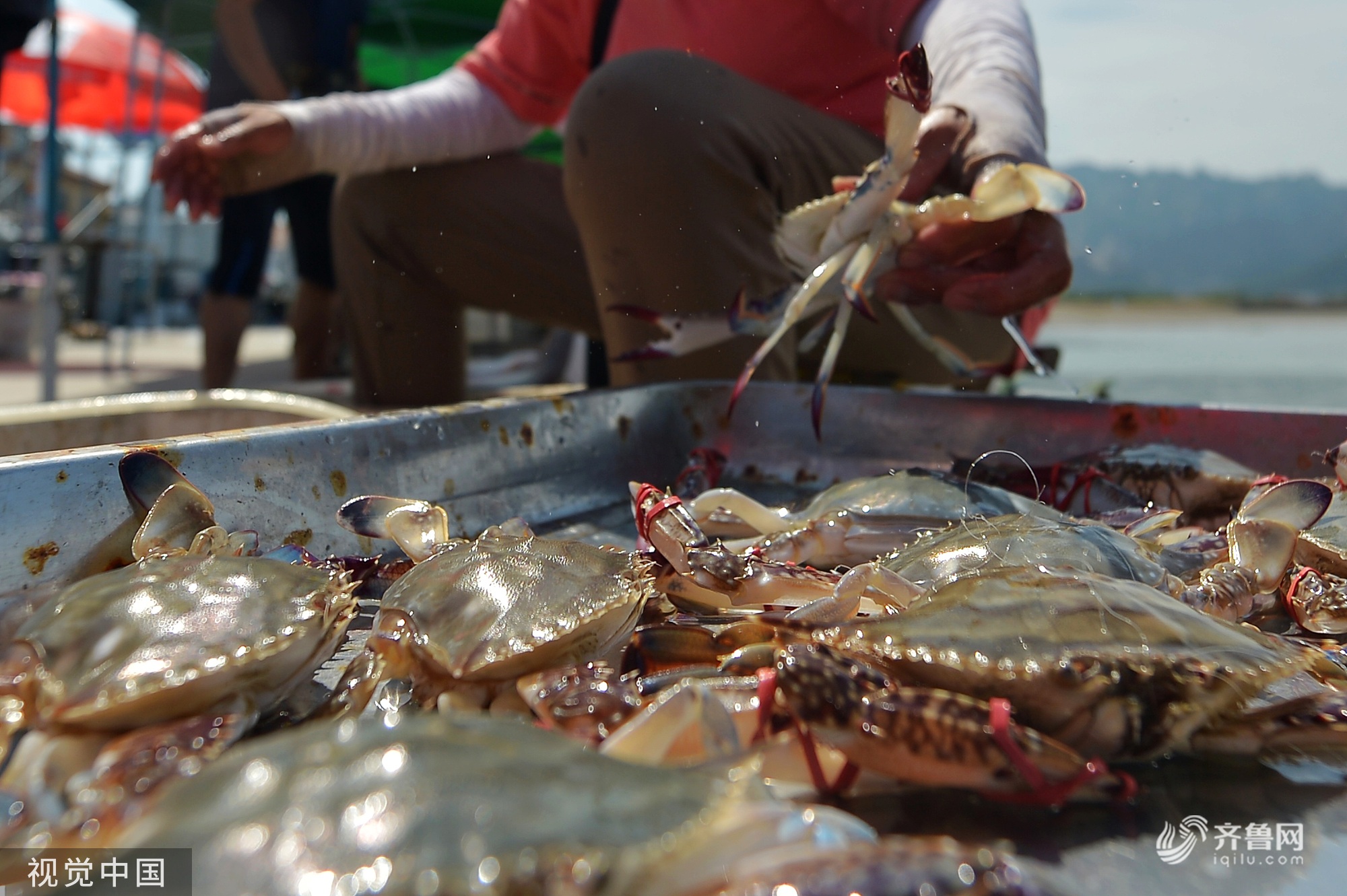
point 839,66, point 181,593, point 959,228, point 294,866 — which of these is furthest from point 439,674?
point 839,66

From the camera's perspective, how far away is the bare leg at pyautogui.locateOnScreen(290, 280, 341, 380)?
4.72m

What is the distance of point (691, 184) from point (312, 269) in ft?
10.2

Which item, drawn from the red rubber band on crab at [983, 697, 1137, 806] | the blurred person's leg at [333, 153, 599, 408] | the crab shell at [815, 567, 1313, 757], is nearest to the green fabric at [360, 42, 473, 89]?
the blurred person's leg at [333, 153, 599, 408]

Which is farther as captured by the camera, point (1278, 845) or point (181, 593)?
point (181, 593)

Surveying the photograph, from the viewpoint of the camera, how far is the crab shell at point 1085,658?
72cm

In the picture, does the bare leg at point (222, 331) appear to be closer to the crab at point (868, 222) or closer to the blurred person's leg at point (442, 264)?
the blurred person's leg at point (442, 264)

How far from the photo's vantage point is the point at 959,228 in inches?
65.8

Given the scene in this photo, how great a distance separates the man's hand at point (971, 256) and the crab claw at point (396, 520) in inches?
39.7

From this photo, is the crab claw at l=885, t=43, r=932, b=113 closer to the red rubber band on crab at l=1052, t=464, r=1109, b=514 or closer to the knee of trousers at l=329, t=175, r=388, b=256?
the red rubber band on crab at l=1052, t=464, r=1109, b=514

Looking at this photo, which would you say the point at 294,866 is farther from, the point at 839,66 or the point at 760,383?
the point at 839,66

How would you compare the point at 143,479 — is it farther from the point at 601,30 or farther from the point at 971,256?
the point at 601,30

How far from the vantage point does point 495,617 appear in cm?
89

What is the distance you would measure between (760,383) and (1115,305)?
149ft

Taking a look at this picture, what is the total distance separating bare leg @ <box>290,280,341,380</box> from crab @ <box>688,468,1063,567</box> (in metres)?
3.81
